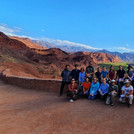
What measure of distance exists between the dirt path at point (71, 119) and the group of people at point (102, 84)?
34cm

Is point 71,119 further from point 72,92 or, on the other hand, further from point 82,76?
point 82,76

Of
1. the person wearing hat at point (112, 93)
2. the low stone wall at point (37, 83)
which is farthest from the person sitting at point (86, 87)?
the low stone wall at point (37, 83)

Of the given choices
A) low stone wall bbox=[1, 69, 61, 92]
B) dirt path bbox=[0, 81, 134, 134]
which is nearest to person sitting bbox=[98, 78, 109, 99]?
dirt path bbox=[0, 81, 134, 134]

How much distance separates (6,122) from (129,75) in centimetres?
500

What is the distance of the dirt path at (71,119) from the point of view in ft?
12.3

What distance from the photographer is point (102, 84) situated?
5.92m

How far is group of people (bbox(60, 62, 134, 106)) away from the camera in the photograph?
541 cm

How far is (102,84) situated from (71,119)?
224cm

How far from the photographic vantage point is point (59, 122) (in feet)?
13.7

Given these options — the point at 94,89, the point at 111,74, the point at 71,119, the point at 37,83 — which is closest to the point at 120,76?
the point at 111,74

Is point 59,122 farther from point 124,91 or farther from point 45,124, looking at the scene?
point 124,91

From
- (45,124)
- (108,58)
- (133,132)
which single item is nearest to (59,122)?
(45,124)

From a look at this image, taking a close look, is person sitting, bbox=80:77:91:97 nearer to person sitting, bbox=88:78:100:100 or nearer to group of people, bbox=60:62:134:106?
group of people, bbox=60:62:134:106

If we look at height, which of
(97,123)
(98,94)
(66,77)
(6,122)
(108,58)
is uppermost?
(108,58)
